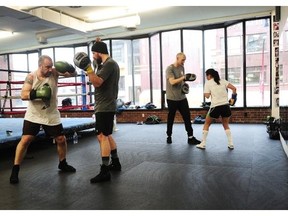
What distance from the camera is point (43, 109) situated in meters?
3.08

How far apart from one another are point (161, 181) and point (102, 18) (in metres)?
5.72

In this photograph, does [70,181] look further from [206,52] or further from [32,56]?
[32,56]

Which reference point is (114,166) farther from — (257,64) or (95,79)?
A: (257,64)

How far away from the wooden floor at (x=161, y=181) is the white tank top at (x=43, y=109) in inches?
25.4

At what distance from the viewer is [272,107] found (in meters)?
7.48

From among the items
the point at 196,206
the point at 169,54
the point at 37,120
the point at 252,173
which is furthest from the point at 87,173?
the point at 169,54

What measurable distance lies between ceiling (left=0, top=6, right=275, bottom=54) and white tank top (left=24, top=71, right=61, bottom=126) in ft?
10.2

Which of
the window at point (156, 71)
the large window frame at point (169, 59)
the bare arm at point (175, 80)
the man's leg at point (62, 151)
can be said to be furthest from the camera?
the window at point (156, 71)

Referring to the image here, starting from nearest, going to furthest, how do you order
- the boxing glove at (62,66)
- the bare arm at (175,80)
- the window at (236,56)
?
the boxing glove at (62,66)
the bare arm at (175,80)
the window at (236,56)

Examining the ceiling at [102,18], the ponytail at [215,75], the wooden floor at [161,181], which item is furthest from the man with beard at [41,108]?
the ceiling at [102,18]

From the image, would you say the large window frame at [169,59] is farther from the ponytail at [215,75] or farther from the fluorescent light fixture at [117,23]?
the ponytail at [215,75]

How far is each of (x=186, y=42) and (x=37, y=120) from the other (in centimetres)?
678

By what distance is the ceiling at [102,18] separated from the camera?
642cm

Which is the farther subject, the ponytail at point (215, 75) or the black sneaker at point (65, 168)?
the ponytail at point (215, 75)
